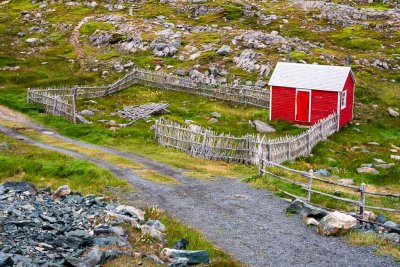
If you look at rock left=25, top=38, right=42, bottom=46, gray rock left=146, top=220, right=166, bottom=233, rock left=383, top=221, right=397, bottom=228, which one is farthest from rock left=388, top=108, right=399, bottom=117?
rock left=25, top=38, right=42, bottom=46

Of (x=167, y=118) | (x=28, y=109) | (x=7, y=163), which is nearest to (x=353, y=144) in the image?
(x=167, y=118)

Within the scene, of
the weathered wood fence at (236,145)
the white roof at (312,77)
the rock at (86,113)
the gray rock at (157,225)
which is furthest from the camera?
the rock at (86,113)

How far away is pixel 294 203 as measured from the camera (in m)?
19.8

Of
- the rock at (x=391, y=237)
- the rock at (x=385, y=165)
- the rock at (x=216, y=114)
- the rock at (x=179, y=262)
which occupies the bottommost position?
the rock at (x=385, y=165)

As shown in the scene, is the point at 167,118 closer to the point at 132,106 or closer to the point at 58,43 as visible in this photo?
the point at 132,106

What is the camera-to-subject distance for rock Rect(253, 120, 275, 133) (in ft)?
123

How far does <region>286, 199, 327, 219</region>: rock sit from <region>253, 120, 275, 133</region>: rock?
17880 millimetres

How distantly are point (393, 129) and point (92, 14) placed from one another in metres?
56.1

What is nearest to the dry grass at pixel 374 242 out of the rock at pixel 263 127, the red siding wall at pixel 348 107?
the rock at pixel 263 127

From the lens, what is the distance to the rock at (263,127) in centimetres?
3754

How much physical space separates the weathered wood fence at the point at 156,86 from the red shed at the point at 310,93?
3.83 m

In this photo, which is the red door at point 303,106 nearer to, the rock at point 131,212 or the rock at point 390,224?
the rock at point 390,224

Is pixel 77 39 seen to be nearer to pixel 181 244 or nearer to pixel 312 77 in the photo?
pixel 312 77

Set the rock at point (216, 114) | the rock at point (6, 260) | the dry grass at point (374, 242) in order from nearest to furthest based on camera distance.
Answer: the rock at point (6, 260), the dry grass at point (374, 242), the rock at point (216, 114)
